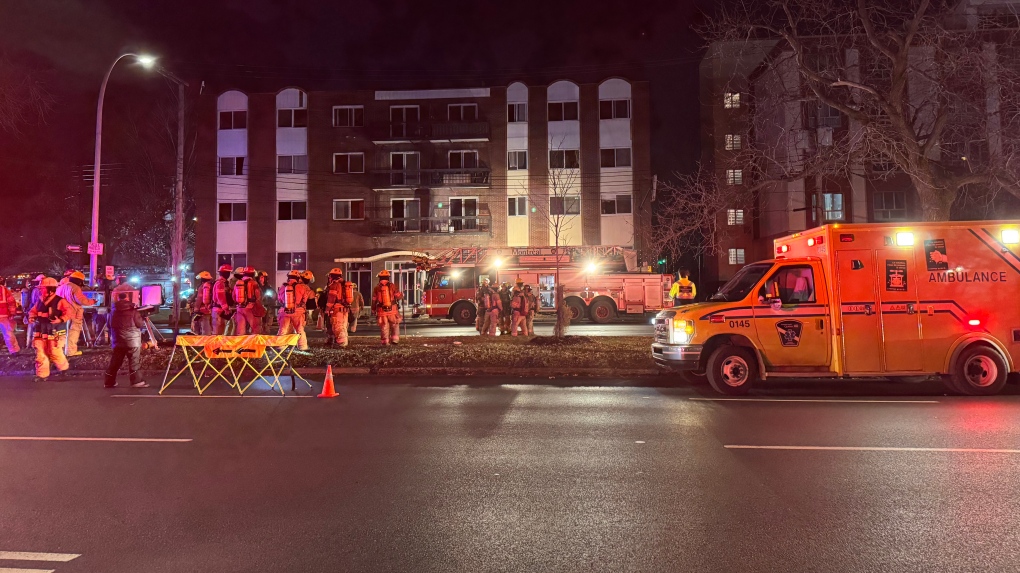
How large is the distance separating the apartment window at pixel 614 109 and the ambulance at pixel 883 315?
2900cm

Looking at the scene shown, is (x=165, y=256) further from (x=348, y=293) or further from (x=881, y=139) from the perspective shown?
(x=881, y=139)

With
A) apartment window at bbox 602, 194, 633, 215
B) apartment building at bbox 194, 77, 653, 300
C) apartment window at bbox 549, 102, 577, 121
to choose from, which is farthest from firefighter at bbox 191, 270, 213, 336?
apartment window at bbox 549, 102, 577, 121

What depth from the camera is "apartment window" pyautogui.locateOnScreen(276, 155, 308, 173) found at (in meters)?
38.2

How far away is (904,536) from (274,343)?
8.40m

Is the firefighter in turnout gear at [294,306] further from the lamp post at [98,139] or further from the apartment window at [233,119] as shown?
the apartment window at [233,119]

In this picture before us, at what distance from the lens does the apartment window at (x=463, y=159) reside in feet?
124

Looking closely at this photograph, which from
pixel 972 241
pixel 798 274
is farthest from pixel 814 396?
pixel 972 241

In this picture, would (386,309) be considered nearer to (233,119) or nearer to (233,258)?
(233,258)

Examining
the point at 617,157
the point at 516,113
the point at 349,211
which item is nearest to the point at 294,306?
the point at 349,211

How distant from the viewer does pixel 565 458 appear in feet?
19.3

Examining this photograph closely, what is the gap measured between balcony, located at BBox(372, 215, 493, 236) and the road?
29019 millimetres

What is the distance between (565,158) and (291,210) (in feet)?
58.3

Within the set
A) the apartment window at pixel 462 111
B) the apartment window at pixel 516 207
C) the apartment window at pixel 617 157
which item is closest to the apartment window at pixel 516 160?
the apartment window at pixel 516 207

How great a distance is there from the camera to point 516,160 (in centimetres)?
3759
